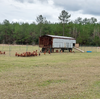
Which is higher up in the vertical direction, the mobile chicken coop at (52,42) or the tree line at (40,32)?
A: the tree line at (40,32)

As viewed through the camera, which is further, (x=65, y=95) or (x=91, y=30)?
(x=91, y=30)

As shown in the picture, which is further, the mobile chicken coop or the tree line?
the tree line

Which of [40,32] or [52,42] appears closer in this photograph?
[52,42]

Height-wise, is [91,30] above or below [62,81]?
above

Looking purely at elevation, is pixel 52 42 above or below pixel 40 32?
below

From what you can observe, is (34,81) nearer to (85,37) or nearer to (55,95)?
(55,95)

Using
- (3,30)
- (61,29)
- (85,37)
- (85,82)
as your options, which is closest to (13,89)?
(85,82)

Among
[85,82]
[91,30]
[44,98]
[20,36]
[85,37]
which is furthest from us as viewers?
[91,30]

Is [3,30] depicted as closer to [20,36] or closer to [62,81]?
[20,36]

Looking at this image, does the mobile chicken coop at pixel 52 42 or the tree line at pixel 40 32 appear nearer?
the mobile chicken coop at pixel 52 42

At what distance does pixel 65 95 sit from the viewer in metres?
6.10

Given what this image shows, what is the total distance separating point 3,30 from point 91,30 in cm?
4994

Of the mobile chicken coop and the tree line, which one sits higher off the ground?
the tree line

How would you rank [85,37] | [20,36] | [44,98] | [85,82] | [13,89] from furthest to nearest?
[20,36] → [85,37] → [85,82] → [13,89] → [44,98]
